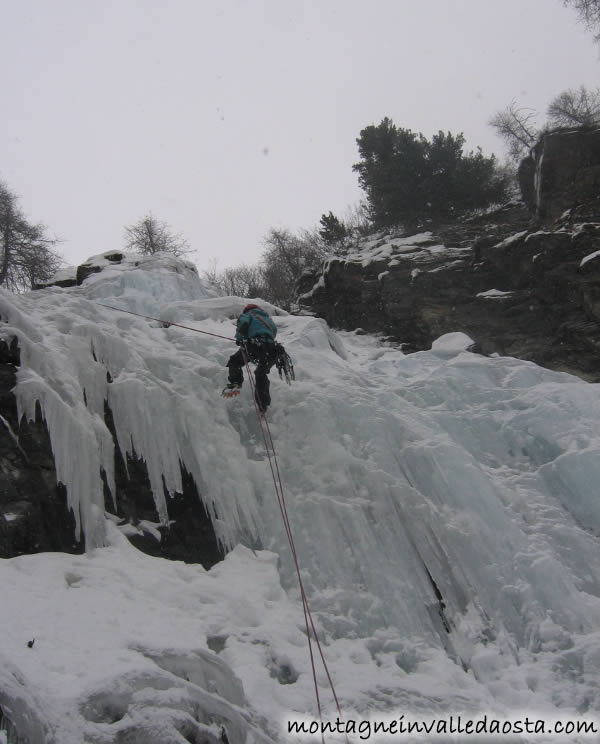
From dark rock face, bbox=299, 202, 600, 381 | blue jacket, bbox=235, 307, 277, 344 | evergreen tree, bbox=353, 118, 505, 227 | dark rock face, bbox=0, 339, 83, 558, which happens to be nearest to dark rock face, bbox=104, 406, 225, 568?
dark rock face, bbox=0, 339, 83, 558

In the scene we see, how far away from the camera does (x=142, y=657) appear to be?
9.17ft

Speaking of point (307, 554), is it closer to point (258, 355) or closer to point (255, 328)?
point (258, 355)

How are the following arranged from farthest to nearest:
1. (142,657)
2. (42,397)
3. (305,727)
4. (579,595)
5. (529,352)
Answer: (529,352) < (42,397) < (579,595) < (305,727) < (142,657)

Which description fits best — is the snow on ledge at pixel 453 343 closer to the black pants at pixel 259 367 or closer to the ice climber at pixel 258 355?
the ice climber at pixel 258 355

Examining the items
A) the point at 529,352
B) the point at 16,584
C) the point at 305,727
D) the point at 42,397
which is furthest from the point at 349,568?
the point at 529,352

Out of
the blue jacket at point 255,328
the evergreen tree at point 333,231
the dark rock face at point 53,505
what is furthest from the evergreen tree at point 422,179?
the dark rock face at point 53,505

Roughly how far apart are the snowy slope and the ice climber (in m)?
0.28

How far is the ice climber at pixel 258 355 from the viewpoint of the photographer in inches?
224

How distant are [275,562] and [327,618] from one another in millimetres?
661

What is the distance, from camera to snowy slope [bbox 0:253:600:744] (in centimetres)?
282

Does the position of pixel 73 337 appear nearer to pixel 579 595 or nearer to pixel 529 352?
pixel 579 595

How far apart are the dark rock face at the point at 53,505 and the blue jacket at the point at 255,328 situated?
5.52 ft

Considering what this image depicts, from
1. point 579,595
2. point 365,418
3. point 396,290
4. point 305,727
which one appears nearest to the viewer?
point 305,727

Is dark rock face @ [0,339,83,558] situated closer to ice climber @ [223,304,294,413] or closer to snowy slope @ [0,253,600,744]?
snowy slope @ [0,253,600,744]
